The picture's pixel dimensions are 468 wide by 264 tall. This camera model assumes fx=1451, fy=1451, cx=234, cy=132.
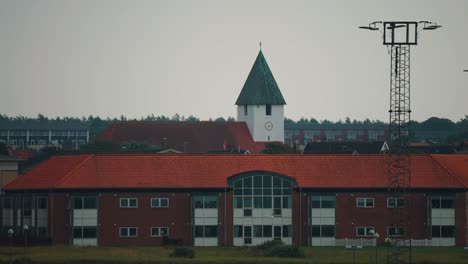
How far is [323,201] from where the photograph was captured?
104 meters

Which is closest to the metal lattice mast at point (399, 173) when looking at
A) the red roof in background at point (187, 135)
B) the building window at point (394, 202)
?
the building window at point (394, 202)

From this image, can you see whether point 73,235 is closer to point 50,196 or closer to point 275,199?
point 50,196

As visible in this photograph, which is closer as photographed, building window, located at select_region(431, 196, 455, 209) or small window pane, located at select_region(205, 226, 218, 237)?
small window pane, located at select_region(205, 226, 218, 237)

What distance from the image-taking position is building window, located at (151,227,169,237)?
102 m

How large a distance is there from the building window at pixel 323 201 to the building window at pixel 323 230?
4.93 feet

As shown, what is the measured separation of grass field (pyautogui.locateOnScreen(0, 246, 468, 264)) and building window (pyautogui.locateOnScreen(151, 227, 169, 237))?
4382mm

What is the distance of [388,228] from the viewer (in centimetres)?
10275

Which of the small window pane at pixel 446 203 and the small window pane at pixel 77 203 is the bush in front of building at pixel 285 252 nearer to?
the small window pane at pixel 446 203

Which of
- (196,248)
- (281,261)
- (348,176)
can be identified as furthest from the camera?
(348,176)

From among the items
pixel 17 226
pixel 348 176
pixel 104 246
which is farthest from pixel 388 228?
pixel 17 226

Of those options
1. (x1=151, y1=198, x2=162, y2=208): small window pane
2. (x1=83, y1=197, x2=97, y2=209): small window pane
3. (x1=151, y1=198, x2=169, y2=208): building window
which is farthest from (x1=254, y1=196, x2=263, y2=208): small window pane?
(x1=83, y1=197, x2=97, y2=209): small window pane

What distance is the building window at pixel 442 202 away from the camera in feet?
340

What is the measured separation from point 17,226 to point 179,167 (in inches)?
490

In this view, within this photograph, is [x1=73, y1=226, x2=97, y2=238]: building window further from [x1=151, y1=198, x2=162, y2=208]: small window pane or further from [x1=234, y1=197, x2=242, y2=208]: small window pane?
[x1=234, y1=197, x2=242, y2=208]: small window pane
